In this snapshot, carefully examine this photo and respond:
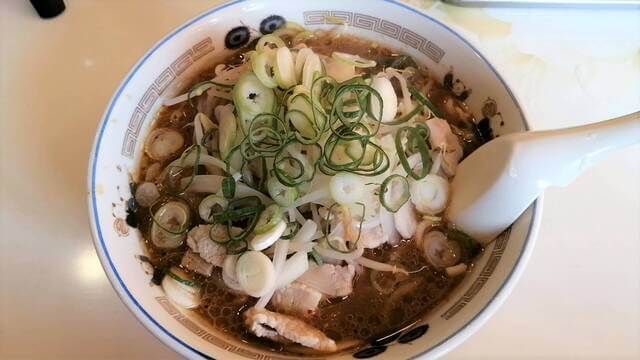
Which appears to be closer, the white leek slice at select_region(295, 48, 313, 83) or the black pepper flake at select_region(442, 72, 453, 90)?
the white leek slice at select_region(295, 48, 313, 83)

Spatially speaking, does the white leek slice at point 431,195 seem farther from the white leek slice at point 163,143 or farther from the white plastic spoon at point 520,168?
the white leek slice at point 163,143

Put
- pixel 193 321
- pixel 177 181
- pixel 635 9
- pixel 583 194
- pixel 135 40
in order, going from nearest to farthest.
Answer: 1. pixel 193 321
2. pixel 177 181
3. pixel 583 194
4. pixel 135 40
5. pixel 635 9

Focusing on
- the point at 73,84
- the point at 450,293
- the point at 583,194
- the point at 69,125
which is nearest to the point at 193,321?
the point at 450,293

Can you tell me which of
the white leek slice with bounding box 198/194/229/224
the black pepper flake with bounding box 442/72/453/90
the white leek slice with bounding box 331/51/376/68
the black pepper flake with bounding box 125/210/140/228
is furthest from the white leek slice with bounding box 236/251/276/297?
the black pepper flake with bounding box 442/72/453/90

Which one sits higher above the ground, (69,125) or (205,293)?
(69,125)

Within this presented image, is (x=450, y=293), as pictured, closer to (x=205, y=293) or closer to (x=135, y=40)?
(x=205, y=293)

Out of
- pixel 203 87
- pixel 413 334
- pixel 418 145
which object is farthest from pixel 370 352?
pixel 203 87

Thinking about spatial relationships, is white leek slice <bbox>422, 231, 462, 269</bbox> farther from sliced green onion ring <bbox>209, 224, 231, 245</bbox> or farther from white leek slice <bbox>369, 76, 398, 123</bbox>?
sliced green onion ring <bbox>209, 224, 231, 245</bbox>
